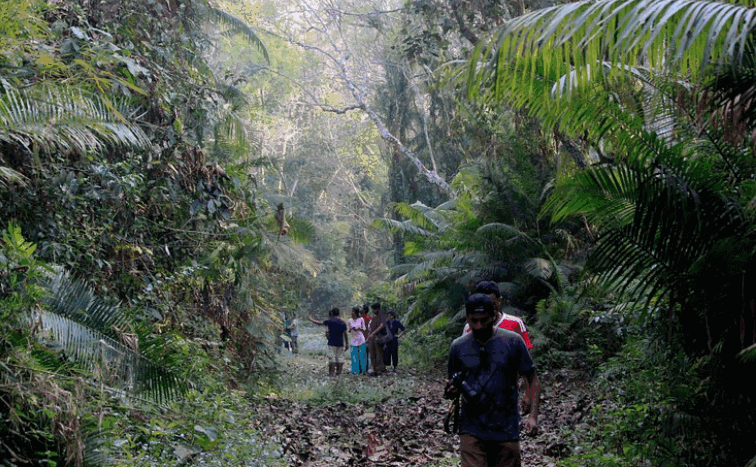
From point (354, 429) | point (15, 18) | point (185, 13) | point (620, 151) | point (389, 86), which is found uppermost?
point (389, 86)

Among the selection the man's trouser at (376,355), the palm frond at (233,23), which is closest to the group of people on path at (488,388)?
the man's trouser at (376,355)

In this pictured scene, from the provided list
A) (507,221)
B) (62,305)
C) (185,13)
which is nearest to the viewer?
(62,305)

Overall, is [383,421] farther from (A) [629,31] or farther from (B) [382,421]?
(A) [629,31]

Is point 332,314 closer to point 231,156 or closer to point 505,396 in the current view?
point 231,156

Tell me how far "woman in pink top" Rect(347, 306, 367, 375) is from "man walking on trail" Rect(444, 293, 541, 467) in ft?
46.9

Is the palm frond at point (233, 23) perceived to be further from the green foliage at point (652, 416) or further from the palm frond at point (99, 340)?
the palm frond at point (99, 340)

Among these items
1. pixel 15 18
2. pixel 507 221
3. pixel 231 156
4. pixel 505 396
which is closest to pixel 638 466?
pixel 505 396

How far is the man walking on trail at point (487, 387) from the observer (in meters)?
5.32

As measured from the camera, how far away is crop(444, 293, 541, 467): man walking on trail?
5320 millimetres

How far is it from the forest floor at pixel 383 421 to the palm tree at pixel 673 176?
263 cm

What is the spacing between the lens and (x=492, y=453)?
17.5ft

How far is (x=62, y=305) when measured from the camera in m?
6.59

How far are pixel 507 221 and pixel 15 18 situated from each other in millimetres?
13509

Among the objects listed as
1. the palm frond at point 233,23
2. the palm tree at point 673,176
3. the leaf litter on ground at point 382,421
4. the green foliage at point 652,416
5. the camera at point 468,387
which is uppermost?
the palm frond at point 233,23
